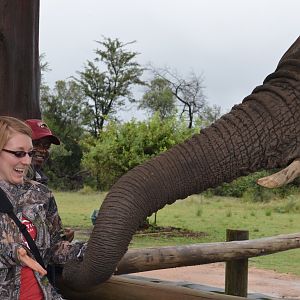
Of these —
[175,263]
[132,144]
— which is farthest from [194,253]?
[132,144]

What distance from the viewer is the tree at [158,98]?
134 feet

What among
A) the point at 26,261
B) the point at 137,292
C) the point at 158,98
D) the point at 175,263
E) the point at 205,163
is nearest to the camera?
the point at 26,261

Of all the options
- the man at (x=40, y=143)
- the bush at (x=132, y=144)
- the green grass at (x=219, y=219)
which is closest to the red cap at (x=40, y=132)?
the man at (x=40, y=143)

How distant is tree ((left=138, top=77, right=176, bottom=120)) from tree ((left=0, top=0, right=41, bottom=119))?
36562mm

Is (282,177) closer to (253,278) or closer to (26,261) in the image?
(26,261)

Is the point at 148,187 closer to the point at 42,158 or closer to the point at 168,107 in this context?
the point at 42,158

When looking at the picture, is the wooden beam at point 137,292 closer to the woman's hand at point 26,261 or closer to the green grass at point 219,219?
the woman's hand at point 26,261

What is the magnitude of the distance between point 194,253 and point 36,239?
2.27m

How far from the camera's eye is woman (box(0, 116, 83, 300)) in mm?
2295

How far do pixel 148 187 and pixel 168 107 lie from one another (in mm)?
38516

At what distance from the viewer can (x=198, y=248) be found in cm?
463

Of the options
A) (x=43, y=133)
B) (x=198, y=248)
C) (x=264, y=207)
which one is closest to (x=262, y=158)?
(x=43, y=133)

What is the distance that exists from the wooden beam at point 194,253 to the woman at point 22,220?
1.43 metres

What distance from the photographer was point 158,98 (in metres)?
41.8
